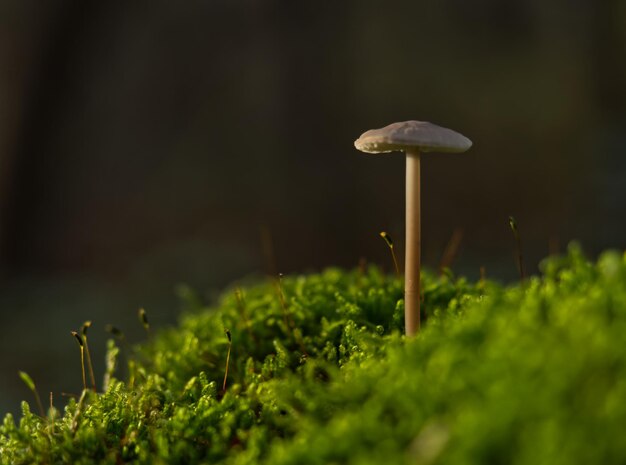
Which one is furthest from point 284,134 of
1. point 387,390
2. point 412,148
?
point 387,390

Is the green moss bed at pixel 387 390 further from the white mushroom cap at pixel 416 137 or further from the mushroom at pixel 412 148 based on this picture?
the white mushroom cap at pixel 416 137

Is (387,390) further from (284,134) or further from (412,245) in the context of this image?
(284,134)

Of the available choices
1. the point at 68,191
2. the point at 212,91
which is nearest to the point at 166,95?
the point at 212,91

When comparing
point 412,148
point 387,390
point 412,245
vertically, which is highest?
point 412,148

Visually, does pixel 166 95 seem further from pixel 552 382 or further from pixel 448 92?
pixel 552 382

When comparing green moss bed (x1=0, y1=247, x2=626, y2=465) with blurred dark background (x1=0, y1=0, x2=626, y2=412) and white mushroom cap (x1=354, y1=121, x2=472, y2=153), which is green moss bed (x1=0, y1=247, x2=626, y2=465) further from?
blurred dark background (x1=0, y1=0, x2=626, y2=412)

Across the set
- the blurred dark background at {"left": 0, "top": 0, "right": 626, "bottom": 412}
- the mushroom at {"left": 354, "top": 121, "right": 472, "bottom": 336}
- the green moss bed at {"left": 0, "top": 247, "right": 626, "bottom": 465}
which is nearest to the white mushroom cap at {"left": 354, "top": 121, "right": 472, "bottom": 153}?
the mushroom at {"left": 354, "top": 121, "right": 472, "bottom": 336}

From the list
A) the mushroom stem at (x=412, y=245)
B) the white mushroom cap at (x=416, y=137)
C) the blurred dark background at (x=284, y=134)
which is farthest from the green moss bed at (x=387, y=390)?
the blurred dark background at (x=284, y=134)
